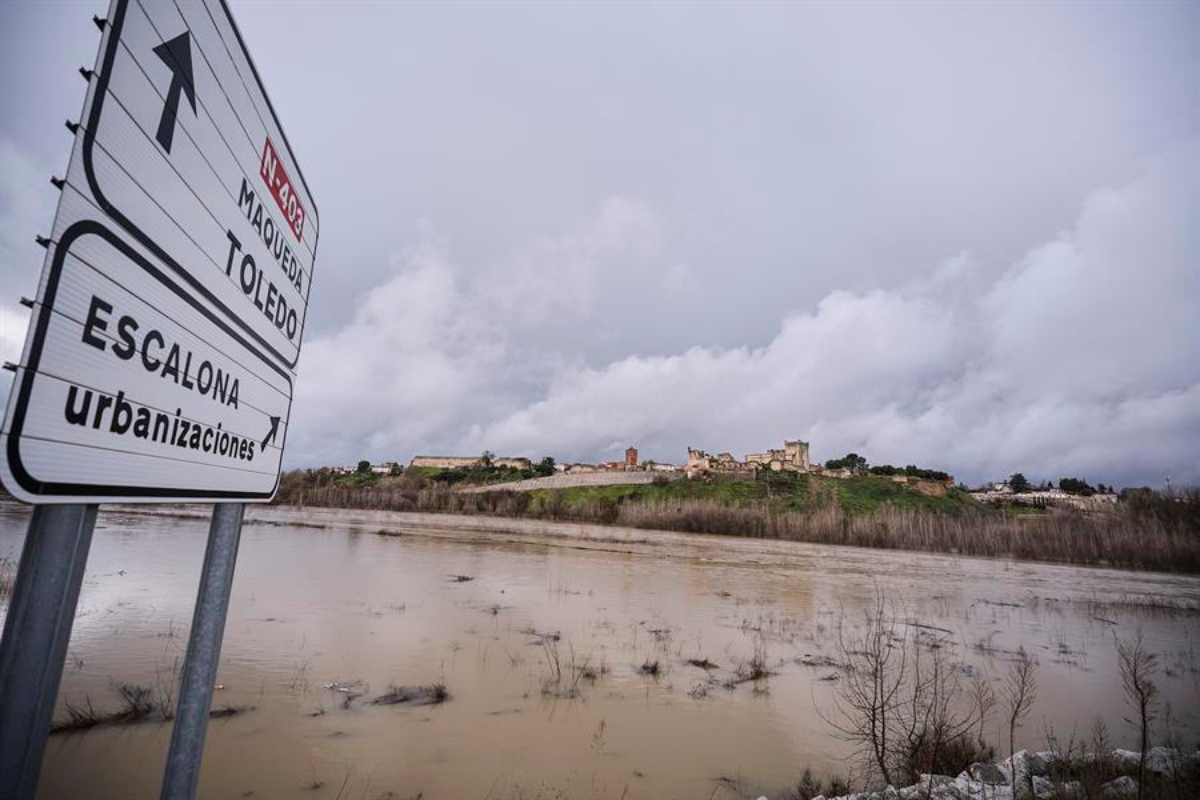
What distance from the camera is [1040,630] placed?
1342 cm

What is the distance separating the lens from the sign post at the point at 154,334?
2.90ft

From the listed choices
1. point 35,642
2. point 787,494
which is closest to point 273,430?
point 35,642

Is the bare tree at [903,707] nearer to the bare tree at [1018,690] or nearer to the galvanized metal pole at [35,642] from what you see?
the bare tree at [1018,690]

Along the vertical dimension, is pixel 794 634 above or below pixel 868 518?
below

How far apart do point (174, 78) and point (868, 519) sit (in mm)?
44778

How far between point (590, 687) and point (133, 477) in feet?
23.3

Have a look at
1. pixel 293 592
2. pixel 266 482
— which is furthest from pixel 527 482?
pixel 266 482

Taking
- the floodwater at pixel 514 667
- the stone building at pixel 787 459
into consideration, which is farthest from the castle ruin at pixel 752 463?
the floodwater at pixel 514 667

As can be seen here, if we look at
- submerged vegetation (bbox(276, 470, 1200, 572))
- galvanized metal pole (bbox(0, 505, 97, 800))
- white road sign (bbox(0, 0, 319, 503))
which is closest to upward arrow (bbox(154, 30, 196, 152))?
white road sign (bbox(0, 0, 319, 503))

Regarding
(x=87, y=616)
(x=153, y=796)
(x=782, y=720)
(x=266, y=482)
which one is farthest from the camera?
(x=87, y=616)

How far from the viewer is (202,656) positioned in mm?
1431

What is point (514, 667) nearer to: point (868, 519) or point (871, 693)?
point (871, 693)

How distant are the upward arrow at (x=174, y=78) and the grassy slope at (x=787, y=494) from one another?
5998 cm

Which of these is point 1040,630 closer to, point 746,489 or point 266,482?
point 266,482
